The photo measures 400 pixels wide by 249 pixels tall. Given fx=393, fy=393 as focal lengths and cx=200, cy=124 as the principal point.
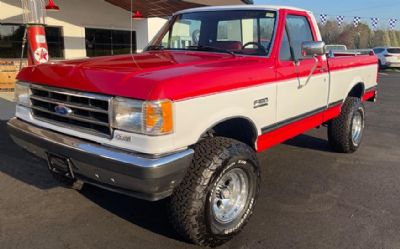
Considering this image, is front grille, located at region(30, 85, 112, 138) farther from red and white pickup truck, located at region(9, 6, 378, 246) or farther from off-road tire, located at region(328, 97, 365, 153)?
off-road tire, located at region(328, 97, 365, 153)

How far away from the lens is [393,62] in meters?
24.7

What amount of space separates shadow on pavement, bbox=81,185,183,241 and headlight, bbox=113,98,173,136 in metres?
0.97

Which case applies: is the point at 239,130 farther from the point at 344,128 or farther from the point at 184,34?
the point at 344,128

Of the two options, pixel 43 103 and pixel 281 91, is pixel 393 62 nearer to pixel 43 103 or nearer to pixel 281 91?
pixel 281 91

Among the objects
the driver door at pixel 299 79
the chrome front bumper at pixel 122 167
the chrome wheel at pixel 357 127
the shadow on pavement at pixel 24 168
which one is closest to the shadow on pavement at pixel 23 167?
the shadow on pavement at pixel 24 168

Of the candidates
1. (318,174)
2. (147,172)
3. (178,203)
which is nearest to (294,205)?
(318,174)

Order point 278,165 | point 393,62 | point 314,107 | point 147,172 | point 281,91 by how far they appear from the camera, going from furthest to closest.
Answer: point 393,62, point 278,165, point 314,107, point 281,91, point 147,172

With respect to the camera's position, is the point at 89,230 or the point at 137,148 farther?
the point at 89,230

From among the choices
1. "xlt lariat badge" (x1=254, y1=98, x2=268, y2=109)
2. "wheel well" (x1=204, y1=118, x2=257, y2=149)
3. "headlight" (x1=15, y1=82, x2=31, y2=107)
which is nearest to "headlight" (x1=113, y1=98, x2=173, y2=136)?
"wheel well" (x1=204, y1=118, x2=257, y2=149)

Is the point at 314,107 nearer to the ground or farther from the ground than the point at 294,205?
farther from the ground

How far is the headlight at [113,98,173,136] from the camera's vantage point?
8.60 feet

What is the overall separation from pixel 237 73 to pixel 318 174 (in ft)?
7.54

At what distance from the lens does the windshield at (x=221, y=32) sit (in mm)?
4066

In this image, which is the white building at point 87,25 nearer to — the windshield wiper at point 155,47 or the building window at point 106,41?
the building window at point 106,41
